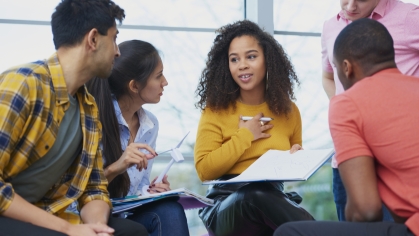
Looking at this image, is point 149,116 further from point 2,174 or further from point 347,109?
point 347,109

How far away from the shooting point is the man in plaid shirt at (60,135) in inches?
66.4

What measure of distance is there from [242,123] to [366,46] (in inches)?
37.7

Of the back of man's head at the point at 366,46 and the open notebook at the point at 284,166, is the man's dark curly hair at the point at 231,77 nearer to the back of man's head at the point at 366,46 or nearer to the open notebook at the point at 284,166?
the open notebook at the point at 284,166

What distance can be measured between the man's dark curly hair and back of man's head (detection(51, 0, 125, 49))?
851mm

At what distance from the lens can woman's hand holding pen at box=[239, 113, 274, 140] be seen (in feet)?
8.45

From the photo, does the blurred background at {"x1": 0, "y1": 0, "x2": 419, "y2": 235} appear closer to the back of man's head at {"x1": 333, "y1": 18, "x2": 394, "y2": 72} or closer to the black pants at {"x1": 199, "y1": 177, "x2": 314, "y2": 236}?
the black pants at {"x1": 199, "y1": 177, "x2": 314, "y2": 236}

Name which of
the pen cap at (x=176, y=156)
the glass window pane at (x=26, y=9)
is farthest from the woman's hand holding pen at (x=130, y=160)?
the glass window pane at (x=26, y=9)

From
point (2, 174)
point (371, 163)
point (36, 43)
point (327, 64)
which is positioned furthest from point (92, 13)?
point (36, 43)

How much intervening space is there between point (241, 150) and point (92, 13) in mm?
887

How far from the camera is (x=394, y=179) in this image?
64.3 inches

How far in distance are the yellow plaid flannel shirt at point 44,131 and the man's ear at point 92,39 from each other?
4.4 inches

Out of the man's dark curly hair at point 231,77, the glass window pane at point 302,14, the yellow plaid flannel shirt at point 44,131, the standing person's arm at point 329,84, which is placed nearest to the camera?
the yellow plaid flannel shirt at point 44,131

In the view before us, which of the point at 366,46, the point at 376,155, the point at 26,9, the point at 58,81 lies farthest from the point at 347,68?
the point at 26,9

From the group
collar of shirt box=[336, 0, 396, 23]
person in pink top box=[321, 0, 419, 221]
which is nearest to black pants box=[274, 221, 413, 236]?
person in pink top box=[321, 0, 419, 221]
